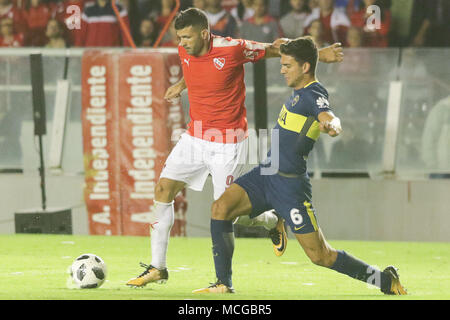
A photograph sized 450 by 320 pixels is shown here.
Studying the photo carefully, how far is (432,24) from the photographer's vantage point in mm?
12297

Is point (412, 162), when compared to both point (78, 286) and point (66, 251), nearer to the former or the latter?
point (66, 251)

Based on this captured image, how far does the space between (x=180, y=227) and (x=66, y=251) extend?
163 centimetres

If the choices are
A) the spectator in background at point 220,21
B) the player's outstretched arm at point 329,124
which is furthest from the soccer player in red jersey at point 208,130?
the spectator in background at point 220,21

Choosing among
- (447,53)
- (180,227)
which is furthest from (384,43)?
(180,227)

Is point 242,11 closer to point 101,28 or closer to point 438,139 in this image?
point 101,28

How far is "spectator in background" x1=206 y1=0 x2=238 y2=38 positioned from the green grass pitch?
2516mm

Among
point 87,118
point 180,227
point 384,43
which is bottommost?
point 180,227

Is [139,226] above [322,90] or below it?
below

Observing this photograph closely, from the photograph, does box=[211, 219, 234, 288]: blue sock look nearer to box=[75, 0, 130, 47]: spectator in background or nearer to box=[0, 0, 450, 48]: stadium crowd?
box=[0, 0, 450, 48]: stadium crowd

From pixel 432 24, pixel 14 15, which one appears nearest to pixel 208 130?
pixel 432 24

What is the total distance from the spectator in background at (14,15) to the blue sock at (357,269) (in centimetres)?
759

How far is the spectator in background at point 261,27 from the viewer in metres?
12.0

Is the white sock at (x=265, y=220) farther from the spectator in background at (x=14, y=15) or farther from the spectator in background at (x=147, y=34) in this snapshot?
the spectator in background at (x=14, y=15)

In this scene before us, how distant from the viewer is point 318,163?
11820mm
